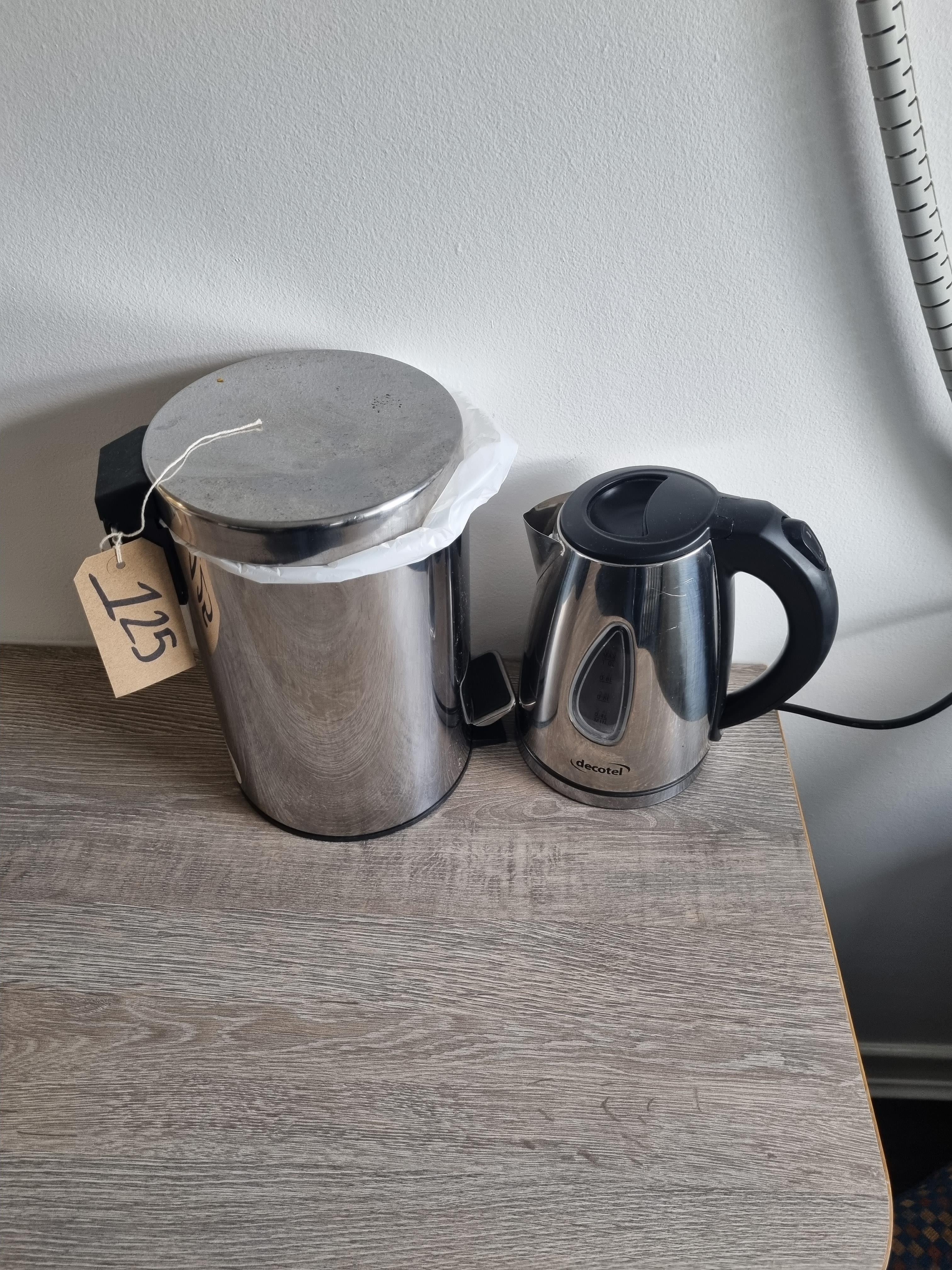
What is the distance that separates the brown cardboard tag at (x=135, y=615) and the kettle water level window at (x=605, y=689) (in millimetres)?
268

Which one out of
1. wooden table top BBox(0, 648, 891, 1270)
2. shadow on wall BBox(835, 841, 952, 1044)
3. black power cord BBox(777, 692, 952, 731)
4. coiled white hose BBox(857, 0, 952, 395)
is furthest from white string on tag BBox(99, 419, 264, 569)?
shadow on wall BBox(835, 841, 952, 1044)

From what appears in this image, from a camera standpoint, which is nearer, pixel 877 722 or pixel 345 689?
pixel 345 689

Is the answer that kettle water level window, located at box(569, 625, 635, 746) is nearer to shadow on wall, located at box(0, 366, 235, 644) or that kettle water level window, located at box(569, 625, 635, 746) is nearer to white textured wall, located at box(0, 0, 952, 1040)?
white textured wall, located at box(0, 0, 952, 1040)

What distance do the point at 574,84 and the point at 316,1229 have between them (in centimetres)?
66

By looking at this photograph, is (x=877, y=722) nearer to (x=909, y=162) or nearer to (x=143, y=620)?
(x=909, y=162)

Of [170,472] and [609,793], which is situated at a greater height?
[170,472]

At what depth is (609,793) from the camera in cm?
68

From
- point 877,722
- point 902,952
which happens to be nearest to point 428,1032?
point 877,722

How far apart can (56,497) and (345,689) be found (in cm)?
34

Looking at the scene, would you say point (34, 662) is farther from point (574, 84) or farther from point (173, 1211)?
point (574, 84)

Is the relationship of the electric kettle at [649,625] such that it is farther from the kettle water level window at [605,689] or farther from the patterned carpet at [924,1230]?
the patterned carpet at [924,1230]

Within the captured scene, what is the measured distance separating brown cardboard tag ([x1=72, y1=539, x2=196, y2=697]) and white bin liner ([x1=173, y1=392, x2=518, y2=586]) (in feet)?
0.17

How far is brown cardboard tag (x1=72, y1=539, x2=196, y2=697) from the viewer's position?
56 centimetres

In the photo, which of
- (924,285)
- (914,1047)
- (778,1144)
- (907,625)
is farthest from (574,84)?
(914,1047)
